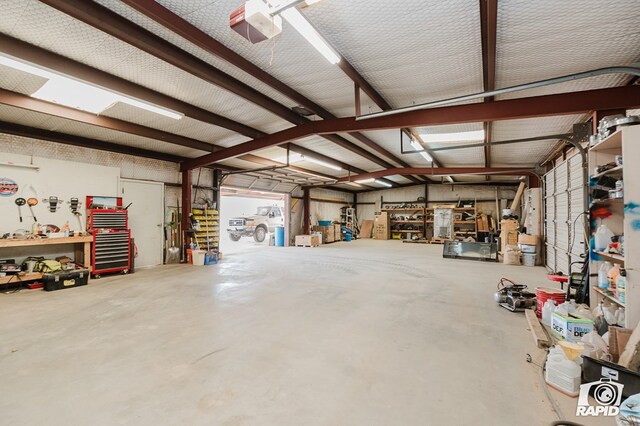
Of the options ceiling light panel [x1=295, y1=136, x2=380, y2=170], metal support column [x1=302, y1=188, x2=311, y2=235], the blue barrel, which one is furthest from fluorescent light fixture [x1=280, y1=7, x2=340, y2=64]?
metal support column [x1=302, y1=188, x2=311, y2=235]

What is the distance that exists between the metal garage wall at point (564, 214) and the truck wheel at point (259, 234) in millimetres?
10015

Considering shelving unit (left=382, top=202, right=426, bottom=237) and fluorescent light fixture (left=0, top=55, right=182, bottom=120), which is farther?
shelving unit (left=382, top=202, right=426, bottom=237)

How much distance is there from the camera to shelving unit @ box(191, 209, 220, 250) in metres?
7.60

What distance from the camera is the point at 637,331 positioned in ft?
5.85

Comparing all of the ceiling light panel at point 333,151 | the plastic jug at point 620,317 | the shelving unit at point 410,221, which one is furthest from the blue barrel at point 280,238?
the plastic jug at point 620,317

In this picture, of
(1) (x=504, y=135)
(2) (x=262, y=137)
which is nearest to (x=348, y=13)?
(2) (x=262, y=137)

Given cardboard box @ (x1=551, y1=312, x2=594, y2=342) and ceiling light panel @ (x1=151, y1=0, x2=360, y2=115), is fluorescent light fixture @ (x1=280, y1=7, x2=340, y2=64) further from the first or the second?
cardboard box @ (x1=551, y1=312, x2=594, y2=342)

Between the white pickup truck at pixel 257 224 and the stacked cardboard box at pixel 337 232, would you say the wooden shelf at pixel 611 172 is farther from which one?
the white pickup truck at pixel 257 224

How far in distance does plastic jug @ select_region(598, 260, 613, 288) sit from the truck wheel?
36.4ft

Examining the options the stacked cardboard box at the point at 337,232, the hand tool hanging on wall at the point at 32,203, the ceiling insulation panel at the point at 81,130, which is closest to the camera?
the ceiling insulation panel at the point at 81,130

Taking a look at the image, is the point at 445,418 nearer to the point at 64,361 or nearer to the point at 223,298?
the point at 64,361

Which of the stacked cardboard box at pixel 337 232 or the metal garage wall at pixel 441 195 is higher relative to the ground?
the metal garage wall at pixel 441 195

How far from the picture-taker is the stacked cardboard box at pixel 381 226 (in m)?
13.9

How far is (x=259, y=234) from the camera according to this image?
12.3m
